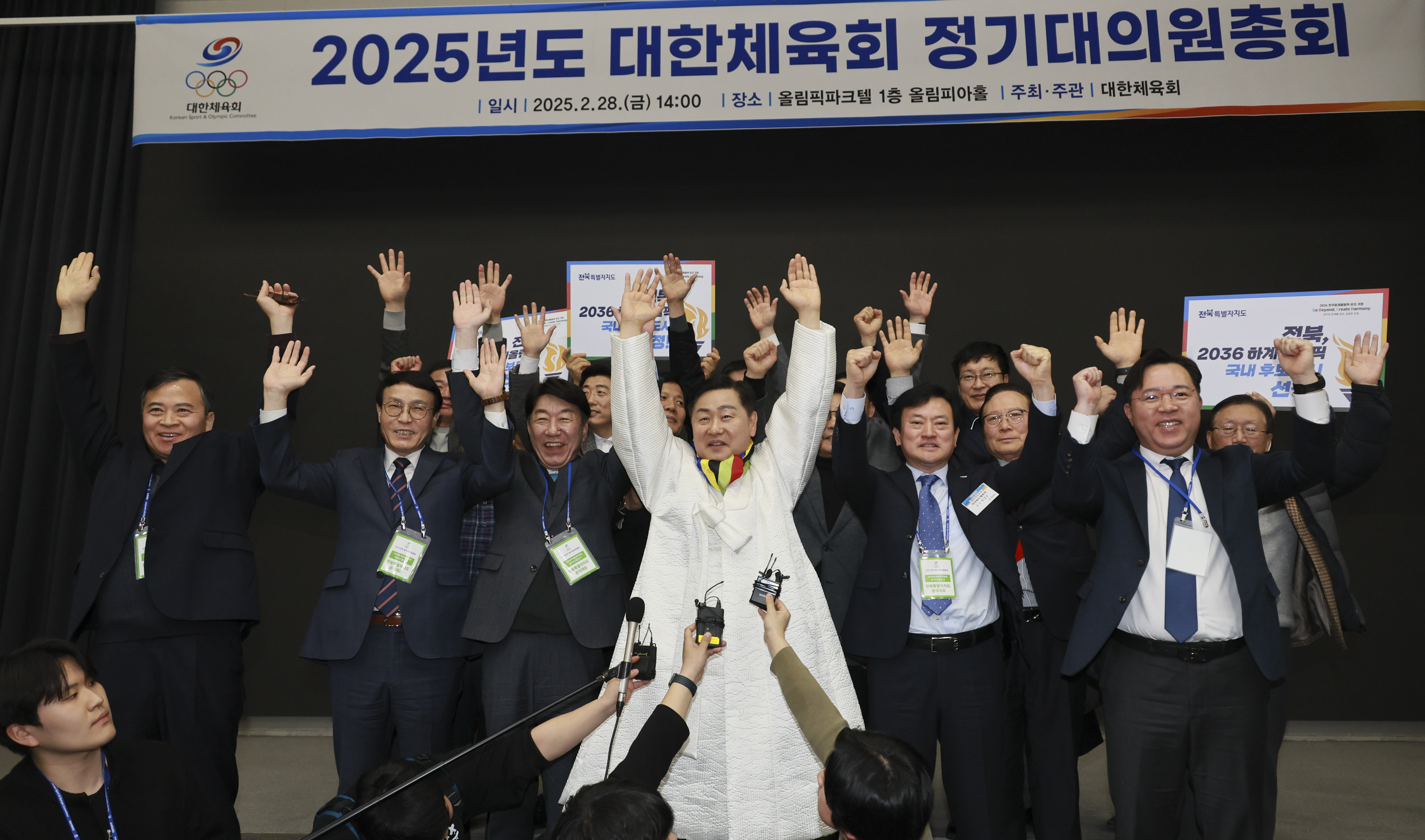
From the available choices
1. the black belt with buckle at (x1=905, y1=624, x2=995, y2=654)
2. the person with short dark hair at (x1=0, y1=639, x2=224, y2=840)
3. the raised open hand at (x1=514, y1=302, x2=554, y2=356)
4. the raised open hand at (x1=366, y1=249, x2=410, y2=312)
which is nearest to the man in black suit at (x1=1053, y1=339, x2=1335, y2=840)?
the black belt with buckle at (x1=905, y1=624, x2=995, y2=654)

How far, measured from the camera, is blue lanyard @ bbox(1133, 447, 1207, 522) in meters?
2.61

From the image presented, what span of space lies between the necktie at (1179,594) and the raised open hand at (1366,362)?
1.57ft

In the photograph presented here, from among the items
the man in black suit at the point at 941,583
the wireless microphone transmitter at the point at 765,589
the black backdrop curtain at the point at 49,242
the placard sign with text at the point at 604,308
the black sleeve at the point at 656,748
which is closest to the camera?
the black sleeve at the point at 656,748

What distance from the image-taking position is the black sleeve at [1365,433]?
2480 millimetres

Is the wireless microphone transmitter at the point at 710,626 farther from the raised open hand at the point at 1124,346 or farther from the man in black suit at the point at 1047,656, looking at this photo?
the raised open hand at the point at 1124,346

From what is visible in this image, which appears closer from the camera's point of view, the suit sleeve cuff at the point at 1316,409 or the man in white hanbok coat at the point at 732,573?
the man in white hanbok coat at the point at 732,573

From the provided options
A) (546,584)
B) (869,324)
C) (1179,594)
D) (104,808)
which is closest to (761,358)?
(869,324)

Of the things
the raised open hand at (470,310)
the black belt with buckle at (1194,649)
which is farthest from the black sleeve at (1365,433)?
the raised open hand at (470,310)

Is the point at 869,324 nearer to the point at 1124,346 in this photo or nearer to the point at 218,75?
the point at 1124,346

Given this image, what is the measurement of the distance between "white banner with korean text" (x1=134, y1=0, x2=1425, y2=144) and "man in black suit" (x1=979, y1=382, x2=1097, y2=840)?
2.03m

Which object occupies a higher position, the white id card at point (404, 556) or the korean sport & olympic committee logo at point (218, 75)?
Result: the korean sport & olympic committee logo at point (218, 75)

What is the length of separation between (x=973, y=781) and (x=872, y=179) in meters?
3.18

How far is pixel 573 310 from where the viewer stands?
4770mm

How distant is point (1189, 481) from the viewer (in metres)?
2.63
